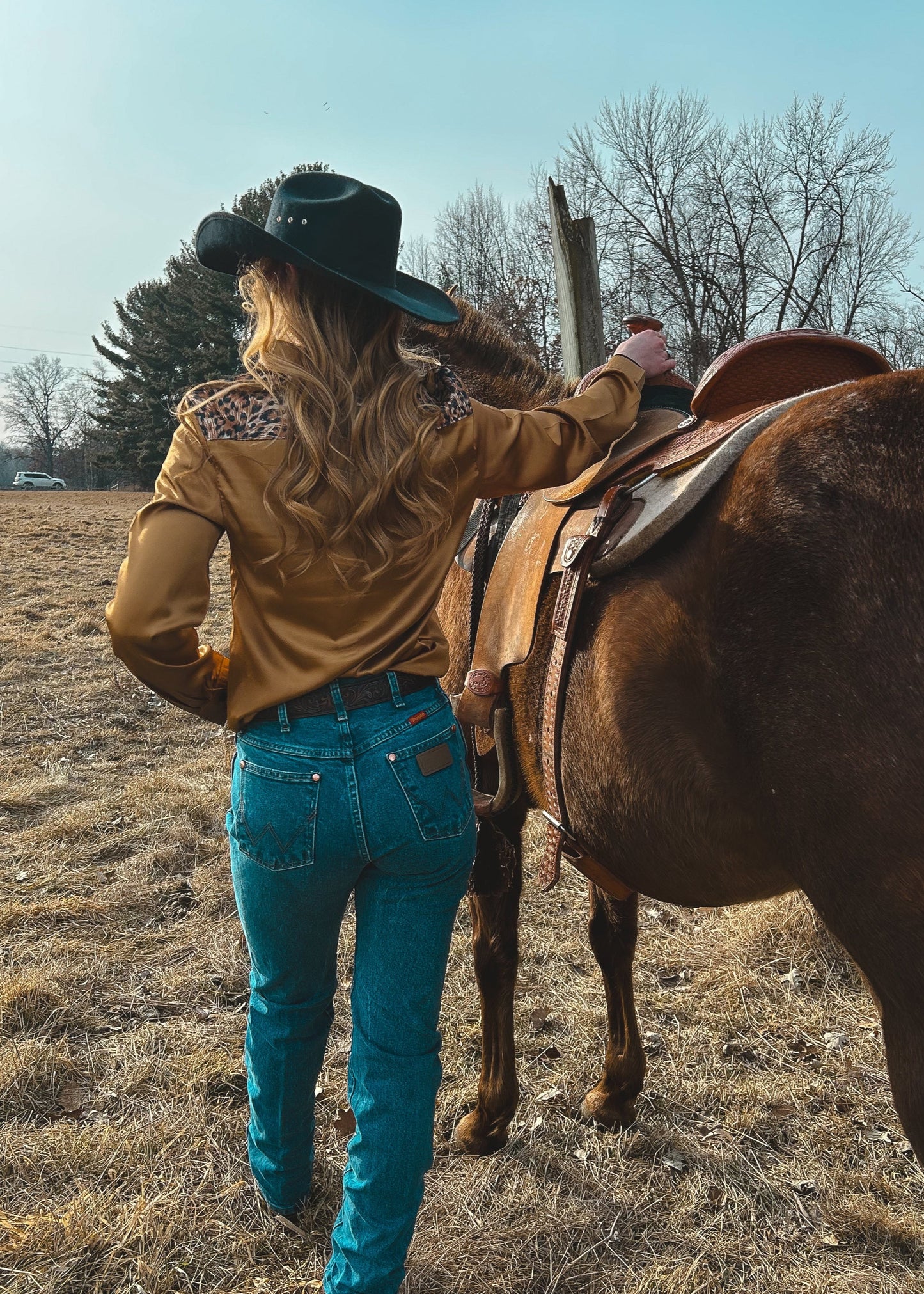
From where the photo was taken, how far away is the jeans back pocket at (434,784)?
1618mm

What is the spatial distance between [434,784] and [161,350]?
1412 inches

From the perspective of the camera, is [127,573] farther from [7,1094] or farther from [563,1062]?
[563,1062]

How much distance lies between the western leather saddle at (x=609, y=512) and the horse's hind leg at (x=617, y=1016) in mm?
536

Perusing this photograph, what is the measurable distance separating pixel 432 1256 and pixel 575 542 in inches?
72.1

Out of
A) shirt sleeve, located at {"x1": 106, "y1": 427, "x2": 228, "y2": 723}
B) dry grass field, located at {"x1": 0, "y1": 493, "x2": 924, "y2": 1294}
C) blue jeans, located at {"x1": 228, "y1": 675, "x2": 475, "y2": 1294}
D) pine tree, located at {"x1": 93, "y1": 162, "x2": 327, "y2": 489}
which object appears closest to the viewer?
shirt sleeve, located at {"x1": 106, "y1": 427, "x2": 228, "y2": 723}

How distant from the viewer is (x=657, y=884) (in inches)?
70.8

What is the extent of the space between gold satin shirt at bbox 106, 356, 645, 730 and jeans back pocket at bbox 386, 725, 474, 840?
16 centimetres

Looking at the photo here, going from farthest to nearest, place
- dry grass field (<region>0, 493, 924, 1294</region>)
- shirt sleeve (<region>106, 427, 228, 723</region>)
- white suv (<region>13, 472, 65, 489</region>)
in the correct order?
white suv (<region>13, 472, 65, 489</region>), dry grass field (<region>0, 493, 924, 1294</region>), shirt sleeve (<region>106, 427, 228, 723</region>)

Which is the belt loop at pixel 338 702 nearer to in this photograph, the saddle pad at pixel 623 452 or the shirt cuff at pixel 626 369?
the saddle pad at pixel 623 452

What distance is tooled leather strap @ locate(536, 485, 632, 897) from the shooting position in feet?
6.01

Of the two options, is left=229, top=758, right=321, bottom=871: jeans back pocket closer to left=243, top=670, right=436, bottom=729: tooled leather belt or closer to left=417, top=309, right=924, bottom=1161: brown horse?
left=243, top=670, right=436, bottom=729: tooled leather belt

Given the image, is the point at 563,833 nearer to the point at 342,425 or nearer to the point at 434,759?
the point at 434,759

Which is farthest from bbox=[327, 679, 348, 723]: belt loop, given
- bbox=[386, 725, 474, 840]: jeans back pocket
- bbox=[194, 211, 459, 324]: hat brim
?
bbox=[194, 211, 459, 324]: hat brim

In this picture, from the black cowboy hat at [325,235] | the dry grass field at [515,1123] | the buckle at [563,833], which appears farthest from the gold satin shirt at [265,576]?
the dry grass field at [515,1123]
